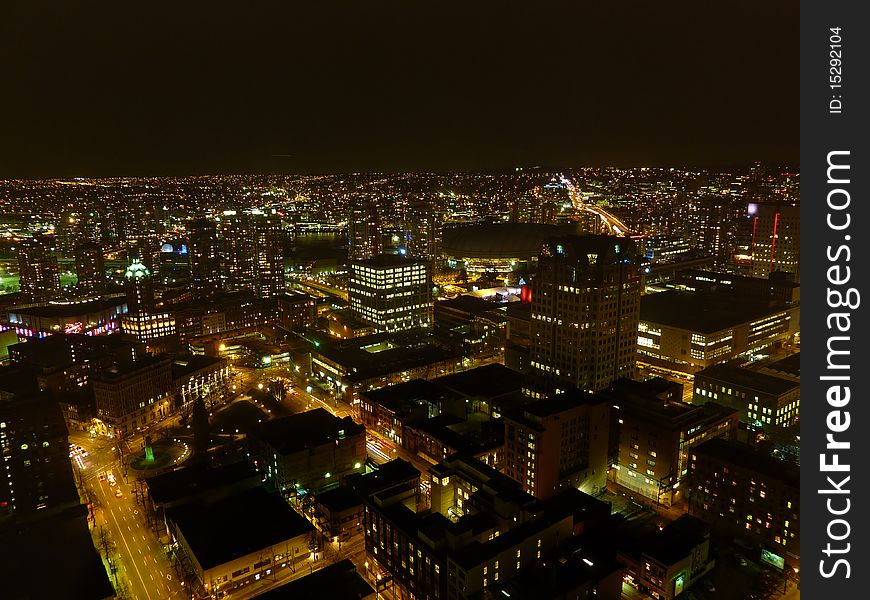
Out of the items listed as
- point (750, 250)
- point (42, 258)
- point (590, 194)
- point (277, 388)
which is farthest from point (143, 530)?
point (590, 194)

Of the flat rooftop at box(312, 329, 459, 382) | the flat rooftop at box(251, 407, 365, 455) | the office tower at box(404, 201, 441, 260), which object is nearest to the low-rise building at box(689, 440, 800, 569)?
the flat rooftop at box(251, 407, 365, 455)

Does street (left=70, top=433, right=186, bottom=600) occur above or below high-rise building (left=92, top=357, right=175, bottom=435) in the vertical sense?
below

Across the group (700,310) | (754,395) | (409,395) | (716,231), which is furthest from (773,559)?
(716,231)

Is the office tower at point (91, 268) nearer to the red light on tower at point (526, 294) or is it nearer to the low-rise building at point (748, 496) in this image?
the red light on tower at point (526, 294)

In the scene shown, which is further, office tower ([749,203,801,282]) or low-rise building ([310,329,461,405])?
office tower ([749,203,801,282])

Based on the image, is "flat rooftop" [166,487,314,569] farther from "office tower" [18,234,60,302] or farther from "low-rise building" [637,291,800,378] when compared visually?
"office tower" [18,234,60,302]

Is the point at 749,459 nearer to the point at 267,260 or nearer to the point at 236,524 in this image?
the point at 236,524
